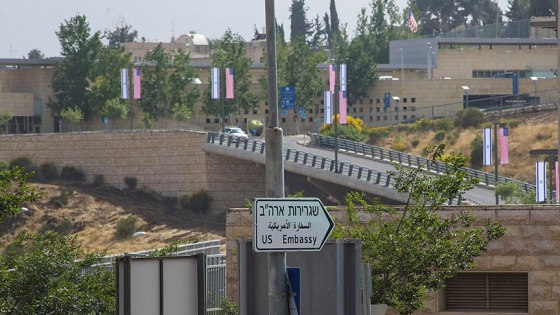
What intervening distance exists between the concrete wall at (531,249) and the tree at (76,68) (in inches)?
3294

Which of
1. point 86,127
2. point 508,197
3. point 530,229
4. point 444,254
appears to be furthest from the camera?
point 86,127

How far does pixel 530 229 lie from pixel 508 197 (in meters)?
41.2

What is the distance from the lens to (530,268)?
27.3m

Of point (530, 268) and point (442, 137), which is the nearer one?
point (530, 268)

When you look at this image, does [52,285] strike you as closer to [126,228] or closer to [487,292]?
[487,292]

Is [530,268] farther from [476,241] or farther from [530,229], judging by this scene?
[476,241]

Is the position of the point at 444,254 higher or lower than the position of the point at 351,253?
lower

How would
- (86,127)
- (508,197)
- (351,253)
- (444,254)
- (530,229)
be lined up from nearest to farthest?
(351,253), (444,254), (530,229), (508,197), (86,127)

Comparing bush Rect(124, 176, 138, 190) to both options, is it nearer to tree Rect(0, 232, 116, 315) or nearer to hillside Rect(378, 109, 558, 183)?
hillside Rect(378, 109, 558, 183)

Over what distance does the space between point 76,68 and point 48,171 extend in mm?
19994

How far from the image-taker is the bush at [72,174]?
91.9 metres

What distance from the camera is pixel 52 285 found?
26.2 metres

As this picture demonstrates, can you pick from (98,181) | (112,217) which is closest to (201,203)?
(112,217)

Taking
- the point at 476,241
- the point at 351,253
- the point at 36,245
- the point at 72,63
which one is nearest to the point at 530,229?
the point at 476,241
